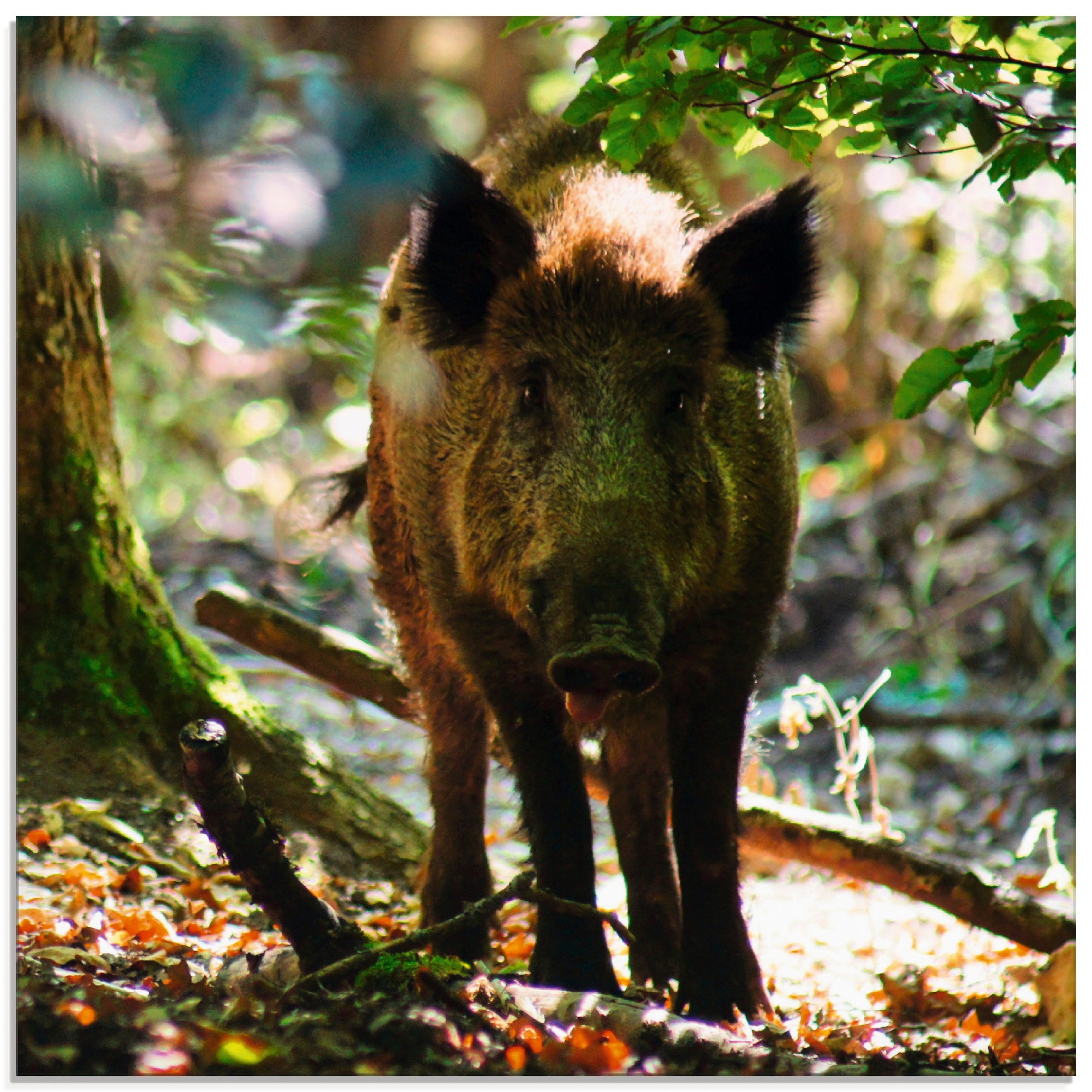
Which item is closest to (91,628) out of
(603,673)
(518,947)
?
(518,947)

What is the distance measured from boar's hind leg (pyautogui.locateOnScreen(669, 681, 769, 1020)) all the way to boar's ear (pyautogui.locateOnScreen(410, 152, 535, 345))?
125 cm

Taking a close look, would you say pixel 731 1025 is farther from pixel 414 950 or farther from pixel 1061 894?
pixel 1061 894

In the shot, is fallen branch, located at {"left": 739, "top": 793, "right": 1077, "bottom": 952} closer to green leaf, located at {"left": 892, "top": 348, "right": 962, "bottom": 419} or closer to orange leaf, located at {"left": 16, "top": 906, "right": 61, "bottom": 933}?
green leaf, located at {"left": 892, "top": 348, "right": 962, "bottom": 419}

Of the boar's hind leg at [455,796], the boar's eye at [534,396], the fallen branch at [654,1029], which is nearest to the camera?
the fallen branch at [654,1029]

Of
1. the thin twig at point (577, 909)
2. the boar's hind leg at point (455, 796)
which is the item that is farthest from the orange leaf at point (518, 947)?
the thin twig at point (577, 909)

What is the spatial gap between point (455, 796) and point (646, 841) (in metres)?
0.67

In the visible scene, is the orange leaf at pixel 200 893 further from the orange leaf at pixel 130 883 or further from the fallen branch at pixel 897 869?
the fallen branch at pixel 897 869

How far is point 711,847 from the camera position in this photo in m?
3.45

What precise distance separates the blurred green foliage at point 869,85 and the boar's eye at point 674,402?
0.60 m

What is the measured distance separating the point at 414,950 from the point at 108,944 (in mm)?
859

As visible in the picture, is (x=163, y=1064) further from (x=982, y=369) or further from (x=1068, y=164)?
(x=1068, y=164)

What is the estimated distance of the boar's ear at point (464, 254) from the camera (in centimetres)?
341

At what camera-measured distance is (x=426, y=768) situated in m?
4.43

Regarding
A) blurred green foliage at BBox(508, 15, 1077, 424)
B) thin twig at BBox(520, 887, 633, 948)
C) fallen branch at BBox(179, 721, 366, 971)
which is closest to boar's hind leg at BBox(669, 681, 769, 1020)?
thin twig at BBox(520, 887, 633, 948)
